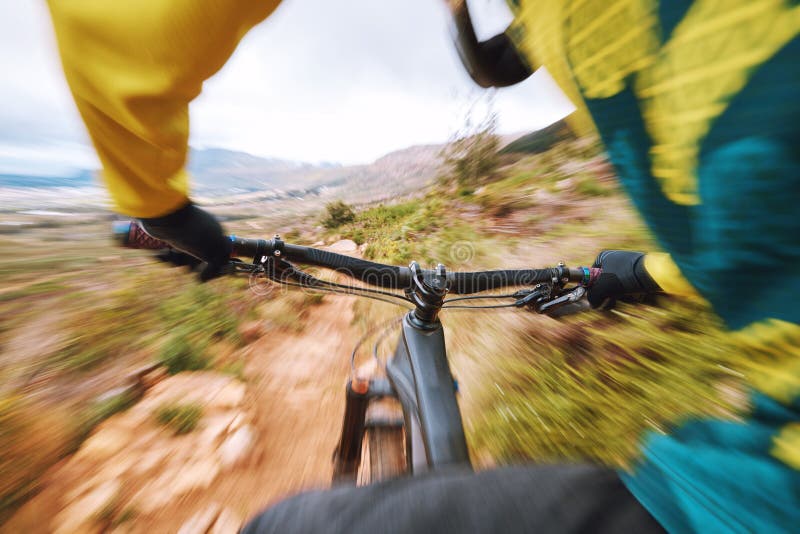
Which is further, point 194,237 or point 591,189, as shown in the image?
point 591,189

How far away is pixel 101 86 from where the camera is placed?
0.37 meters

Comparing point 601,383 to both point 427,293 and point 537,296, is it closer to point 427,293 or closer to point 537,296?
point 537,296

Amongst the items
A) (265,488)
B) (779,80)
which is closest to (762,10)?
(779,80)

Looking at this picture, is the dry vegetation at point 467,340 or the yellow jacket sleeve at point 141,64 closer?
the yellow jacket sleeve at point 141,64

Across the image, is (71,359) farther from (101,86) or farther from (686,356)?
(686,356)

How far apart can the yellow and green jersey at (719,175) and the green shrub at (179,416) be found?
8.20 feet

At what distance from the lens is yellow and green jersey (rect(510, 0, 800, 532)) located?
0.84 feet

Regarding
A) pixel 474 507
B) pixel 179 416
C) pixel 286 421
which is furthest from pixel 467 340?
pixel 474 507

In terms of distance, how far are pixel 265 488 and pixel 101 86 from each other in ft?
7.13

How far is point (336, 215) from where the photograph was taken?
8.77m

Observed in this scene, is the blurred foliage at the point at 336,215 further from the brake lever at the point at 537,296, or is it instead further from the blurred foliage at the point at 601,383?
the brake lever at the point at 537,296

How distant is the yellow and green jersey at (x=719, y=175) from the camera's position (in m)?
0.26

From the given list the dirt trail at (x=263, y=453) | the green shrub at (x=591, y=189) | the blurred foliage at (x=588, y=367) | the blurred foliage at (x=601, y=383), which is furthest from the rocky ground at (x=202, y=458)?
the green shrub at (x=591, y=189)

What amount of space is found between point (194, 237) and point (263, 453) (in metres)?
1.87
